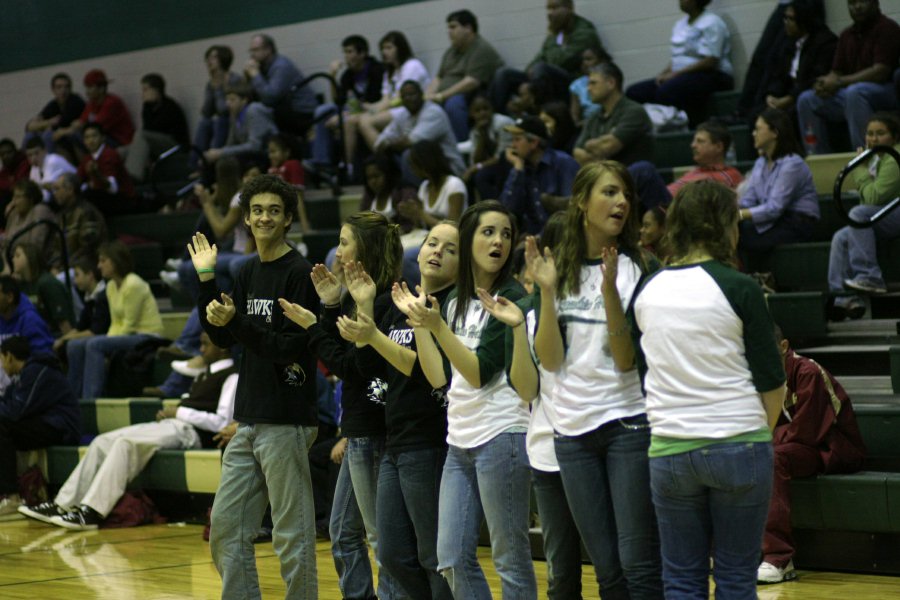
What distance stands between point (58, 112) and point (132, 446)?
6603 mm

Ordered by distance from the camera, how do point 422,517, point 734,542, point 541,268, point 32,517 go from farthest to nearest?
point 32,517, point 422,517, point 541,268, point 734,542

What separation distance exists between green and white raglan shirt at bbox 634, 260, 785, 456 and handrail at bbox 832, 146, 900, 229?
3.56m

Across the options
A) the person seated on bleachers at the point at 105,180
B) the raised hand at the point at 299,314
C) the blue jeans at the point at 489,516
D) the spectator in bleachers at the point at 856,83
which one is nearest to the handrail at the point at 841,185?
the spectator in bleachers at the point at 856,83

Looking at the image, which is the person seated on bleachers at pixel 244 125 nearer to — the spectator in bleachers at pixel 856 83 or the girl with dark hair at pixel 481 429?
the spectator in bleachers at pixel 856 83

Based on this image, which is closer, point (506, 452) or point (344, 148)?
point (506, 452)

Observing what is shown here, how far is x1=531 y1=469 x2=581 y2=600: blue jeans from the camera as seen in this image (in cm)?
345

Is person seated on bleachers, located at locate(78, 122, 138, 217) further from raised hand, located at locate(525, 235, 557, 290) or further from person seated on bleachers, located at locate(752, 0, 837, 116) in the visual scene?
raised hand, located at locate(525, 235, 557, 290)

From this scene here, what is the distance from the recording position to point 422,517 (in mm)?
3750

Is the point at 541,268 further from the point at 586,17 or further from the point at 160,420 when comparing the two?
the point at 586,17

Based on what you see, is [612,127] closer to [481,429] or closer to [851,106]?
[851,106]

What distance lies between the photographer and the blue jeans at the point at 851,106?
769cm

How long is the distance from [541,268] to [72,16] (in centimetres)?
1174

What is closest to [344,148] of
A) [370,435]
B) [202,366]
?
[202,366]

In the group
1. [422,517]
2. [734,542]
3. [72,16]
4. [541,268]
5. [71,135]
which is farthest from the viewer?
[72,16]
